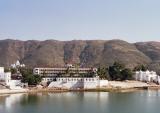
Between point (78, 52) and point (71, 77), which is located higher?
point (78, 52)

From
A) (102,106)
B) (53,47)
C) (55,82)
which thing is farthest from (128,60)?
(102,106)

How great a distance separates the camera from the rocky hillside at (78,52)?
160 meters

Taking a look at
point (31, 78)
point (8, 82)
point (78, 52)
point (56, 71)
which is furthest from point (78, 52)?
point (8, 82)

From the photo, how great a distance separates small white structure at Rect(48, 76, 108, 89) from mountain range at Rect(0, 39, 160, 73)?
72.0 meters

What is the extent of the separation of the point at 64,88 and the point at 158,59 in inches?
3921

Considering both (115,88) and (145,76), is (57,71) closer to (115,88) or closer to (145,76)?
(115,88)

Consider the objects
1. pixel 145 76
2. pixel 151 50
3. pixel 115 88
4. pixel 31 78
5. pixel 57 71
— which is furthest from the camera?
pixel 151 50

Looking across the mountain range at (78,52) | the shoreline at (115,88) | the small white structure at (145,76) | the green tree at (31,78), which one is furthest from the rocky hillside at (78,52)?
the green tree at (31,78)

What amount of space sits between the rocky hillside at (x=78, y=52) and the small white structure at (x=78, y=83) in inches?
2893

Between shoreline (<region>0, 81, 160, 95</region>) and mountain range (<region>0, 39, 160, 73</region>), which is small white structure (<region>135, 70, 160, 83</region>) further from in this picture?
mountain range (<region>0, 39, 160, 73</region>)

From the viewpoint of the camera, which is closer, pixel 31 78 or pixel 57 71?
pixel 31 78

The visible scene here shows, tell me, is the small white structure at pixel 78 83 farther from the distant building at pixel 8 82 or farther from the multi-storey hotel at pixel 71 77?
the distant building at pixel 8 82

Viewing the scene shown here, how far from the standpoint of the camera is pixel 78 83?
7500cm

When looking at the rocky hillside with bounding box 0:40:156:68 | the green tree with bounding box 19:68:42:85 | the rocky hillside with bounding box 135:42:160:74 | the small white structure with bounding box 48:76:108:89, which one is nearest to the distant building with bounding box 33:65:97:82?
the small white structure with bounding box 48:76:108:89
